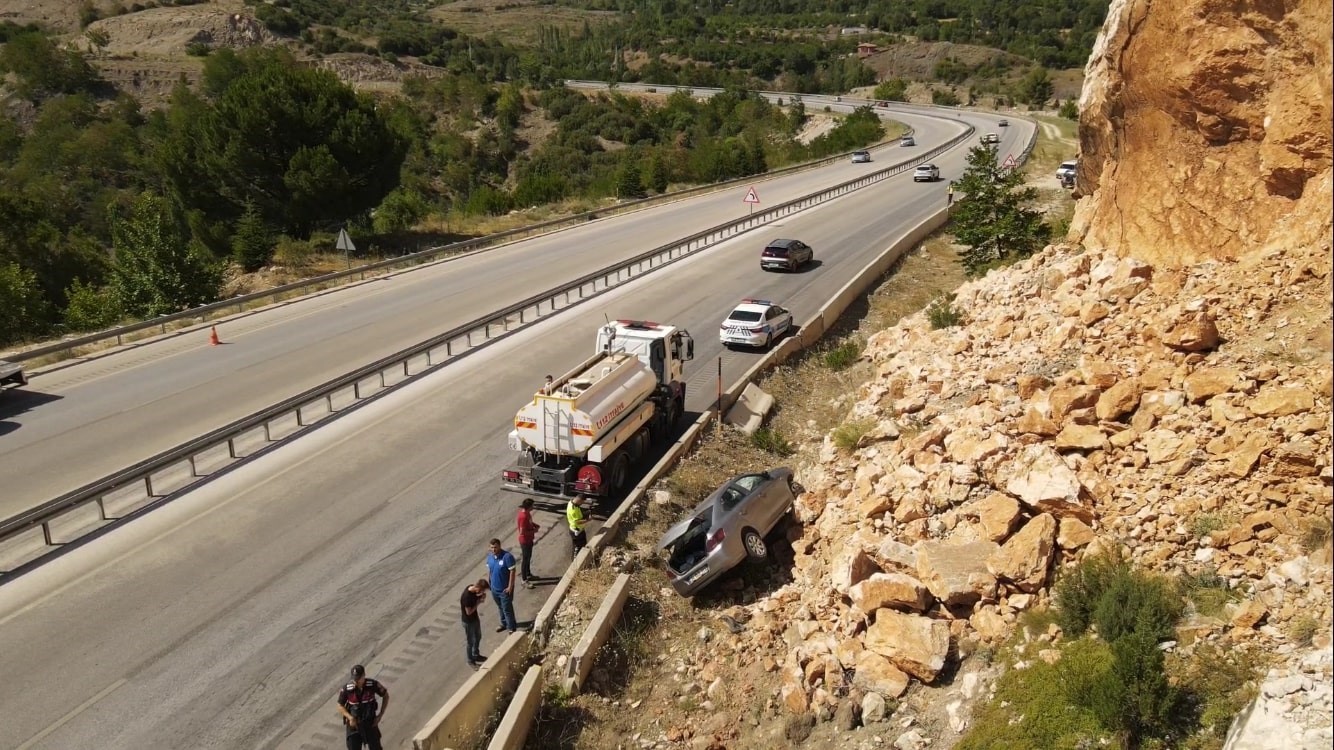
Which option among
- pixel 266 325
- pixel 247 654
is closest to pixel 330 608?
pixel 247 654

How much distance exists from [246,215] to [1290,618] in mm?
46885

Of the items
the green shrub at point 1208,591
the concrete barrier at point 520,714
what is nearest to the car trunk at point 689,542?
the concrete barrier at point 520,714

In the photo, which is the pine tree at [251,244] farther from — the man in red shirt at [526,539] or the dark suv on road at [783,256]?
the man in red shirt at [526,539]

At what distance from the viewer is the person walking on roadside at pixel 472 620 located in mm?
11781

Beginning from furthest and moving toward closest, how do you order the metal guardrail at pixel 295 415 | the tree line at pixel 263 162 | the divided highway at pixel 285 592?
the tree line at pixel 263 162 < the metal guardrail at pixel 295 415 < the divided highway at pixel 285 592

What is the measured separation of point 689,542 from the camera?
13.7 meters

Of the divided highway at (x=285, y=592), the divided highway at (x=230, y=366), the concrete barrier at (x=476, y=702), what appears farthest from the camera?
the divided highway at (x=230, y=366)

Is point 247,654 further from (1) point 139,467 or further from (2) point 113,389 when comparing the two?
(2) point 113,389

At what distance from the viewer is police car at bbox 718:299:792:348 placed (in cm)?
2567

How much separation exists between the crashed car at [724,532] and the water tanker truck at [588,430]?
223cm

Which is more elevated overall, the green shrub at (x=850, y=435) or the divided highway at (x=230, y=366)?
the green shrub at (x=850, y=435)

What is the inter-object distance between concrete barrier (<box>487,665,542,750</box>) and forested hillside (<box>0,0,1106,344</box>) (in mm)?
27770

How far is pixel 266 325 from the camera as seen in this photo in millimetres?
28594

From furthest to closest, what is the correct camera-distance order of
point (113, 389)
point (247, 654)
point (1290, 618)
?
point (113, 389) → point (247, 654) → point (1290, 618)
